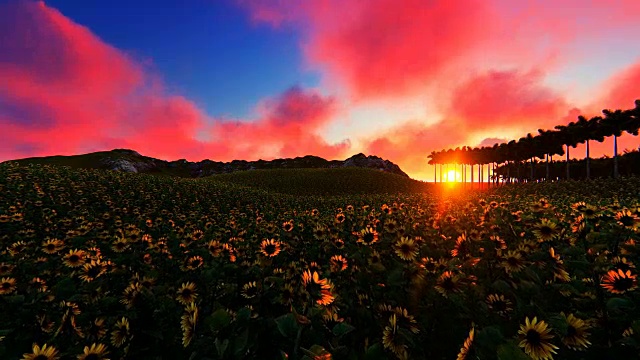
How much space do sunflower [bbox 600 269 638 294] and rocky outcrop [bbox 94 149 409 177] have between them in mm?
113690

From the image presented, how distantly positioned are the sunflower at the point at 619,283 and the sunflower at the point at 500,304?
778 millimetres

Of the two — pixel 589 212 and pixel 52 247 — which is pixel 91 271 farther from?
pixel 589 212

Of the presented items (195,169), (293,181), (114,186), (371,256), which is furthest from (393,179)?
(195,169)

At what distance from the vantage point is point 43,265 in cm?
457

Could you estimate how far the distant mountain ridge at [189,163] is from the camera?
100 m

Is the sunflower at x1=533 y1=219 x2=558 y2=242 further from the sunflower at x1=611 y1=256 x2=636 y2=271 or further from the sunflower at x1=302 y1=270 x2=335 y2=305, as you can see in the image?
the sunflower at x1=302 y1=270 x2=335 y2=305

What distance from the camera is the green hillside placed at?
53781 mm

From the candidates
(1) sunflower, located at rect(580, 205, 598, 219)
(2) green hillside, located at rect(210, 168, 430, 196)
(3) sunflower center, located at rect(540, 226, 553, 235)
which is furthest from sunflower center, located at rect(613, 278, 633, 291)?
(2) green hillside, located at rect(210, 168, 430, 196)

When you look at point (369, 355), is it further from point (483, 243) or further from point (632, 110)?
point (632, 110)

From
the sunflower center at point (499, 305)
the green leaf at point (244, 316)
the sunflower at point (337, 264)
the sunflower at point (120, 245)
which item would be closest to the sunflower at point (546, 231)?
the sunflower center at point (499, 305)

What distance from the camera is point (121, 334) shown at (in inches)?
115

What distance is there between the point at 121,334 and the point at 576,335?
3704 mm

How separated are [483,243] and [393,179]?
63.2m

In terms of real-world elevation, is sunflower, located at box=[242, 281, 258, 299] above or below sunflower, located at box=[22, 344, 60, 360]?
above
